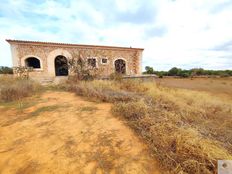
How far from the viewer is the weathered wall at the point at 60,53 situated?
35.0ft

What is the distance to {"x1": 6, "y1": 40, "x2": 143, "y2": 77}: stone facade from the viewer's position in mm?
10648

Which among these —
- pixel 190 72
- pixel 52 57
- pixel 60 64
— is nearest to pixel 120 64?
pixel 60 64

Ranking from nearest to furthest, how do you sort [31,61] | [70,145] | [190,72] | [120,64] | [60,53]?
1. [70,145]
2. [60,53]
3. [31,61]
4. [120,64]
5. [190,72]

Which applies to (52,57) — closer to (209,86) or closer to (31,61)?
(31,61)

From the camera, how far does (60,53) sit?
1168 cm

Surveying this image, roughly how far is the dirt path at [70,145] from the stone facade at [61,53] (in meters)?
7.49

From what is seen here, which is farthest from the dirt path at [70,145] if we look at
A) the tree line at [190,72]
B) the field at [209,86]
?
the tree line at [190,72]

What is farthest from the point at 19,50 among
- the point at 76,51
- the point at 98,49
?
the point at 98,49

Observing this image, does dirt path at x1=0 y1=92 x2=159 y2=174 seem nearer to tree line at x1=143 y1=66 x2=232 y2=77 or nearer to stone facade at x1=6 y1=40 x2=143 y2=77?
stone facade at x1=6 y1=40 x2=143 y2=77

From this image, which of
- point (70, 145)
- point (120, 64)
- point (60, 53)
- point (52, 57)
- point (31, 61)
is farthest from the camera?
point (120, 64)

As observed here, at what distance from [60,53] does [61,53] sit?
0.08 meters

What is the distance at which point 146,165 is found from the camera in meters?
1.87

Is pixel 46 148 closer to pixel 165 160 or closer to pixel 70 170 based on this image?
pixel 70 170

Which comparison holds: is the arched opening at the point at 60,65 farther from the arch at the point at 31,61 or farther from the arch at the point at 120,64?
the arch at the point at 120,64
